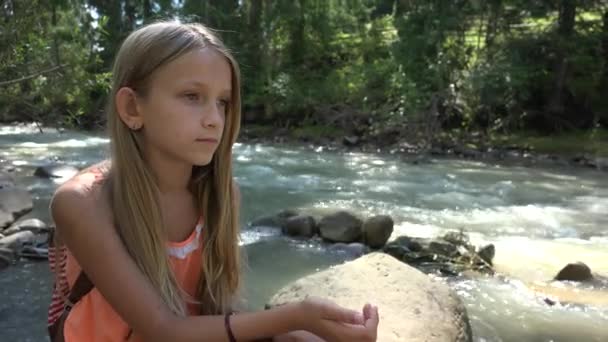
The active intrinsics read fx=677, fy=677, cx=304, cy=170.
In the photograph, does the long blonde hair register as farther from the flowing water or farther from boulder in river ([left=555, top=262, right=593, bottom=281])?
boulder in river ([left=555, top=262, right=593, bottom=281])

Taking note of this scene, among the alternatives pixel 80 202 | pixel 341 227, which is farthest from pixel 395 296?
pixel 341 227

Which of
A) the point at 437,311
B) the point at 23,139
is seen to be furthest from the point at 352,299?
the point at 23,139

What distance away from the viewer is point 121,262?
1.44 metres

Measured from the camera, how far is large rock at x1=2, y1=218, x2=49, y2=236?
7.27m

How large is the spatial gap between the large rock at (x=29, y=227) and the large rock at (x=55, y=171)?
4.18 m

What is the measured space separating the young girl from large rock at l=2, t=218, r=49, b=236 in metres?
6.14

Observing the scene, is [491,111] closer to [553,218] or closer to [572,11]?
[572,11]

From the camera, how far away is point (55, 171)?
38.8 ft

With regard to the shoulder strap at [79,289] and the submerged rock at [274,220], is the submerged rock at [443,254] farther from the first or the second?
the shoulder strap at [79,289]

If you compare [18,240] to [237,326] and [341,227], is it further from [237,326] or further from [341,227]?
[237,326]

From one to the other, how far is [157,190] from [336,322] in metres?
0.51

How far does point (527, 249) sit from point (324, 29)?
1895cm

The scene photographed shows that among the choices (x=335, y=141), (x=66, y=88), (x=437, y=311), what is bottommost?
(x=335, y=141)

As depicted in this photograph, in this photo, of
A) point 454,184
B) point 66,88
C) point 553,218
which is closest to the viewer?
point 66,88
